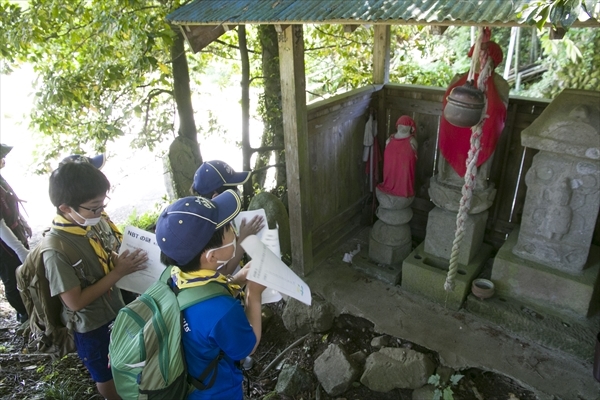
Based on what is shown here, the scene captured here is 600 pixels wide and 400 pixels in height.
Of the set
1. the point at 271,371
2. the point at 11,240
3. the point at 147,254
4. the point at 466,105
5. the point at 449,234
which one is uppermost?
the point at 466,105

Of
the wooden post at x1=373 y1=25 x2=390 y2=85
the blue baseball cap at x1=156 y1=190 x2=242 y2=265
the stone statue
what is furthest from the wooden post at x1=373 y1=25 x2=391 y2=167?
the blue baseball cap at x1=156 y1=190 x2=242 y2=265

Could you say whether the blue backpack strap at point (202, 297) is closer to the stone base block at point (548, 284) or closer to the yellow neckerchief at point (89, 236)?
the yellow neckerchief at point (89, 236)

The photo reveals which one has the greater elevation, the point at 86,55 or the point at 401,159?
the point at 86,55

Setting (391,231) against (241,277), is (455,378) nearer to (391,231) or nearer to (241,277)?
(391,231)

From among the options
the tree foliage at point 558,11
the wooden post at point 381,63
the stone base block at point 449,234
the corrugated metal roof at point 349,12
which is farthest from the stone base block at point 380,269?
the tree foliage at point 558,11

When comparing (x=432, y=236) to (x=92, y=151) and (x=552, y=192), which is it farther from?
(x=92, y=151)

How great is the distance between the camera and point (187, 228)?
1.98 m

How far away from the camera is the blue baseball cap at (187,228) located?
198 centimetres

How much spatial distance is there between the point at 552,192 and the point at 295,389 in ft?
10.2

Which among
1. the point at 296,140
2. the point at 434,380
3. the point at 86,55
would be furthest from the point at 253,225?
the point at 86,55

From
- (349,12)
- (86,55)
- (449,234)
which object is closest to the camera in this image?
(349,12)

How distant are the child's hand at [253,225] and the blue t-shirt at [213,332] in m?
1.07

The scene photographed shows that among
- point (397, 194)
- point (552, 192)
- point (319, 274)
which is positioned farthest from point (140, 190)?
point (552, 192)

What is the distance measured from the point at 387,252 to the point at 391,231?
28 cm
